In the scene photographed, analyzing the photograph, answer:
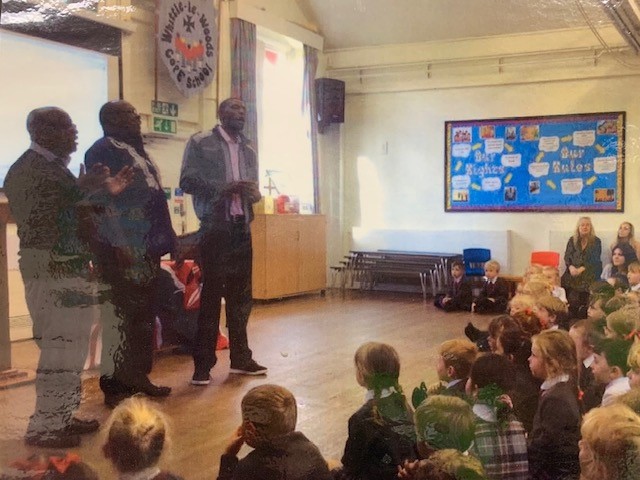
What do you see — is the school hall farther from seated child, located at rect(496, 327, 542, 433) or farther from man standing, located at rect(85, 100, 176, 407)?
seated child, located at rect(496, 327, 542, 433)

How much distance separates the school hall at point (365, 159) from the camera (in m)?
1.26

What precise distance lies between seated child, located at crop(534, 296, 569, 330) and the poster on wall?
0.32 metres

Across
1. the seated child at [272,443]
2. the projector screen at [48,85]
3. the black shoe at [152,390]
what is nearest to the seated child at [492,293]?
the seated child at [272,443]

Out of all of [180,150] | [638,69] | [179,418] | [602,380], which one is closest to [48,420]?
[179,418]

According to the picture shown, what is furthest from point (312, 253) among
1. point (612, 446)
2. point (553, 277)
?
point (553, 277)

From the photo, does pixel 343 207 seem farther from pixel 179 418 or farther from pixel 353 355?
pixel 179 418

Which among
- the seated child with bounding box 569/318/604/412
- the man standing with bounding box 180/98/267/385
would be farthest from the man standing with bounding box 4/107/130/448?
the seated child with bounding box 569/318/604/412

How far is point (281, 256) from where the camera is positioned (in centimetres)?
155

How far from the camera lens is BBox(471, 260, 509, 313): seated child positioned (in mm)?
2117

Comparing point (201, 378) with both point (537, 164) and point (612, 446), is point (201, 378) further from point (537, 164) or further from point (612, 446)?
point (537, 164)

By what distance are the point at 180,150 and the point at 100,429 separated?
510 millimetres

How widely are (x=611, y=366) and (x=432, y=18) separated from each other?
118cm

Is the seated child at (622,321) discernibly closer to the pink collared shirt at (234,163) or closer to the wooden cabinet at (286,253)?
the wooden cabinet at (286,253)

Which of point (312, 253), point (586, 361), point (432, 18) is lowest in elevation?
point (586, 361)
